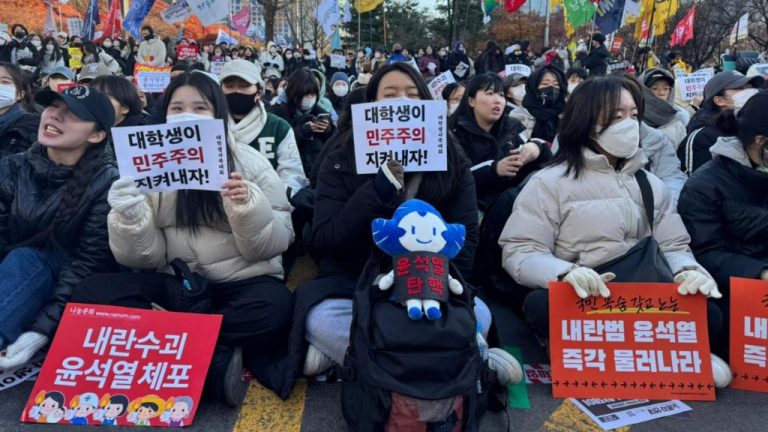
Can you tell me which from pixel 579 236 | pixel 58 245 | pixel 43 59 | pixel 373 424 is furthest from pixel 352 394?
pixel 43 59

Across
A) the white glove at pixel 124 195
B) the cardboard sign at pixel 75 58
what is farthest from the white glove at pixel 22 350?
the cardboard sign at pixel 75 58

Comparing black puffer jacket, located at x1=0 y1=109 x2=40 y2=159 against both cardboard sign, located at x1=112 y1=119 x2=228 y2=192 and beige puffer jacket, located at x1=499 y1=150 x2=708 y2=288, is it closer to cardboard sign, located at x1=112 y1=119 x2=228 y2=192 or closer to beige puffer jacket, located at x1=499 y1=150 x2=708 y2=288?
cardboard sign, located at x1=112 y1=119 x2=228 y2=192

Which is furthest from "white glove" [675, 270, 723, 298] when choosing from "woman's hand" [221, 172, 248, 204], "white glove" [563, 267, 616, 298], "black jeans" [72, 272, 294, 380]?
"woman's hand" [221, 172, 248, 204]

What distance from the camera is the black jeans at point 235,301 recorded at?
2.71 m

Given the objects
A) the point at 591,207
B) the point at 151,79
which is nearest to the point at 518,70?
the point at 151,79

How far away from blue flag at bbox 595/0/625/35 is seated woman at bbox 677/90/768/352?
17493 millimetres

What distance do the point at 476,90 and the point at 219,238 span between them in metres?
2.41

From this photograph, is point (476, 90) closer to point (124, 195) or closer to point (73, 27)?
point (124, 195)

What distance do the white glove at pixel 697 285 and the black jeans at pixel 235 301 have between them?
1902 millimetres

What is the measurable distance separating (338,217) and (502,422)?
1198mm

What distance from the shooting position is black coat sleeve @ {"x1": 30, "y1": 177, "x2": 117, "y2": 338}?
2848 mm

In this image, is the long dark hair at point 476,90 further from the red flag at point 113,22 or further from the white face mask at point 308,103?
the red flag at point 113,22

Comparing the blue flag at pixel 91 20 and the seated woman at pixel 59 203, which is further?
the blue flag at pixel 91 20

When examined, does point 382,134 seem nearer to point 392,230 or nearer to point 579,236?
point 392,230
